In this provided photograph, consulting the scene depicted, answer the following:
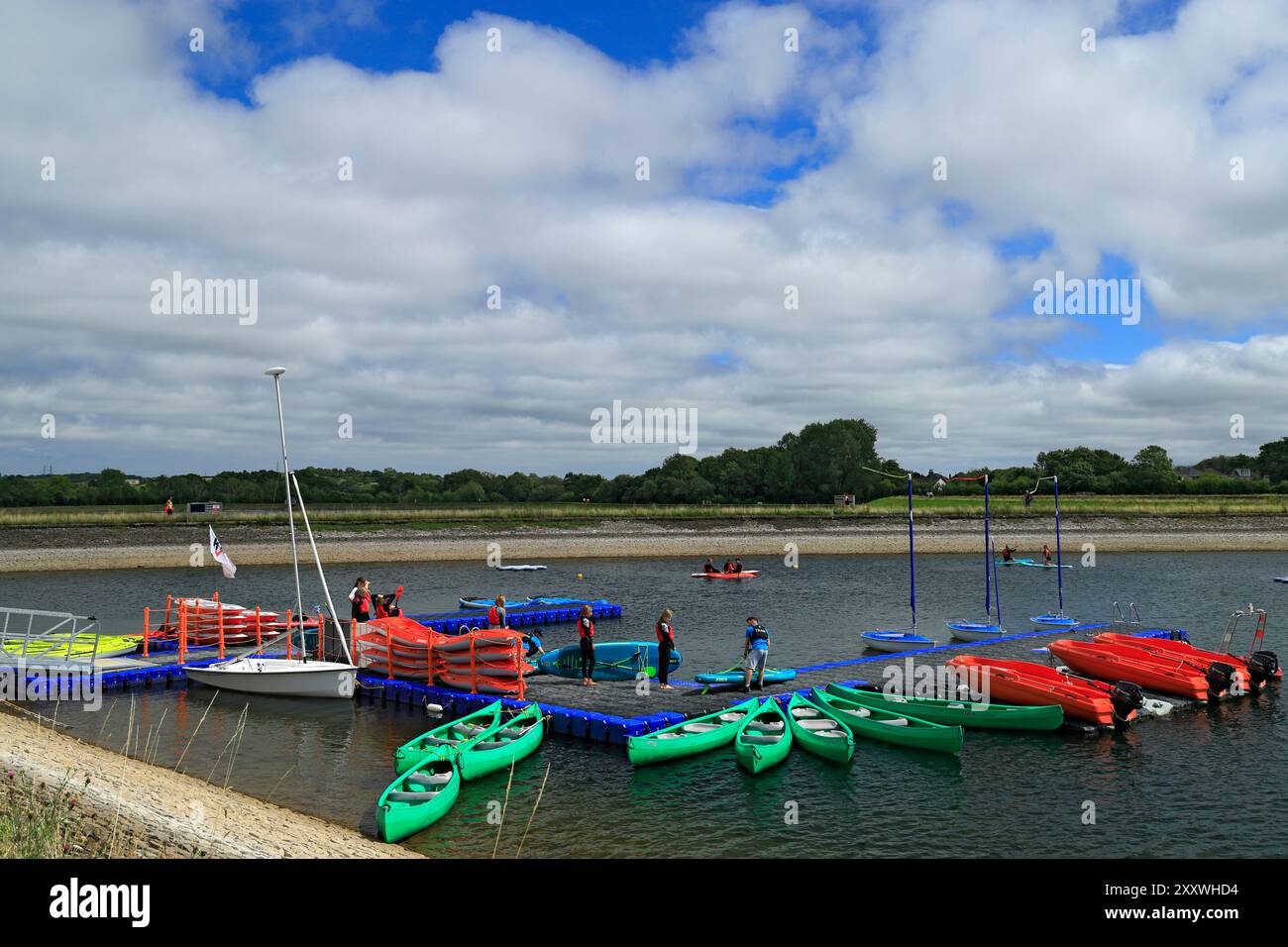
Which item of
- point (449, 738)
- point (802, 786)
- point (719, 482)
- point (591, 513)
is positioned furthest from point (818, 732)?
point (719, 482)

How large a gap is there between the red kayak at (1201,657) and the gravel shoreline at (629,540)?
62712 millimetres

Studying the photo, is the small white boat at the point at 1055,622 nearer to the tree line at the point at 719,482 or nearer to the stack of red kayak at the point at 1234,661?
the stack of red kayak at the point at 1234,661

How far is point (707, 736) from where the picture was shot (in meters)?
21.4

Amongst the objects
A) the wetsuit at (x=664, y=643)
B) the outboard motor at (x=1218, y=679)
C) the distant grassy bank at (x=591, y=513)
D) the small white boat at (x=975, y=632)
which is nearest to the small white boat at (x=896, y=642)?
the small white boat at (x=975, y=632)

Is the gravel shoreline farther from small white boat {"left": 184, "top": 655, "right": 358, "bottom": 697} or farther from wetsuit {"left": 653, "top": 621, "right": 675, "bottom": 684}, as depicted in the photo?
wetsuit {"left": 653, "top": 621, "right": 675, "bottom": 684}

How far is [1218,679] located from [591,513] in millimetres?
88837

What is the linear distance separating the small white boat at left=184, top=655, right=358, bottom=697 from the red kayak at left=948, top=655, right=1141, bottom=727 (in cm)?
1904

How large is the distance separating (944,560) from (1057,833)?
242ft

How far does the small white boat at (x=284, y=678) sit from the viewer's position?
87.9ft

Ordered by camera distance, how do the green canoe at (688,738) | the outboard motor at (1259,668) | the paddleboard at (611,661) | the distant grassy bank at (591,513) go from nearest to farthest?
the green canoe at (688,738) < the outboard motor at (1259,668) < the paddleboard at (611,661) < the distant grassy bank at (591,513)

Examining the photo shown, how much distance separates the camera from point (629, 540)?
96.2 m

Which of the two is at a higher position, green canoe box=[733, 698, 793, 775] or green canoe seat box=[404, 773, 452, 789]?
green canoe seat box=[404, 773, 452, 789]

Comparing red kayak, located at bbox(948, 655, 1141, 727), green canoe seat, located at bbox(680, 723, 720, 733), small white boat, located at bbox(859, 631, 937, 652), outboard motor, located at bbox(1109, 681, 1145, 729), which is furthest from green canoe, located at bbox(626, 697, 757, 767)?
small white boat, located at bbox(859, 631, 937, 652)

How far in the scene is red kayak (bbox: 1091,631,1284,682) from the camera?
27594mm
